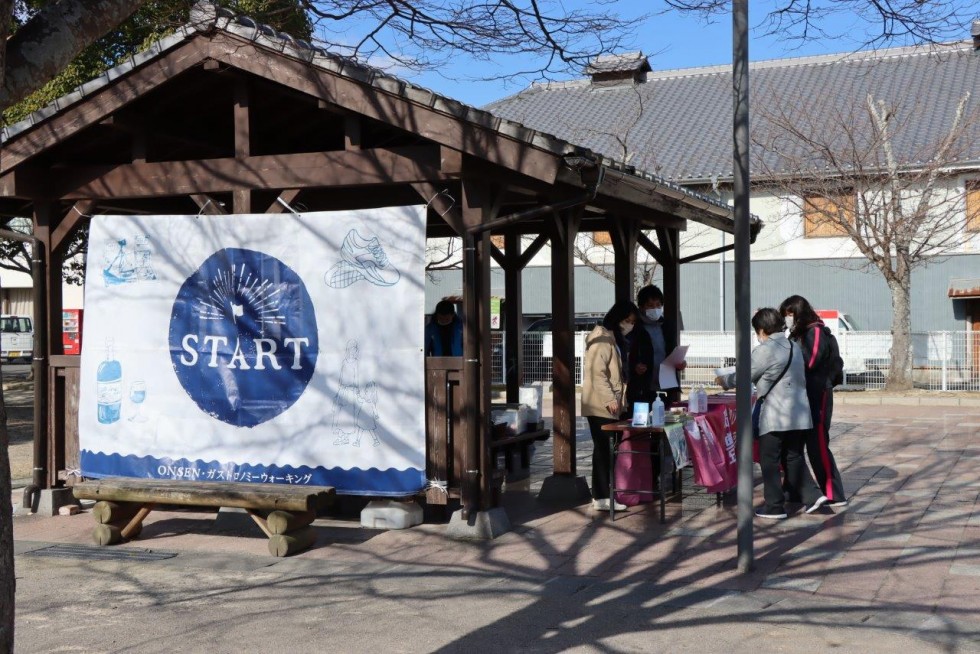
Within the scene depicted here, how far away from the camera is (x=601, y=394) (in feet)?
30.4

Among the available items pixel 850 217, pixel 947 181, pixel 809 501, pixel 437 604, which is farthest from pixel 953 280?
pixel 437 604

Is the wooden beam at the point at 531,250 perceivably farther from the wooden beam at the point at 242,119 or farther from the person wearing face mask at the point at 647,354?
Result: the wooden beam at the point at 242,119

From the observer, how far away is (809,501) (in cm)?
912

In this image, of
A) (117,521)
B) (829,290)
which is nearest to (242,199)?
(117,521)

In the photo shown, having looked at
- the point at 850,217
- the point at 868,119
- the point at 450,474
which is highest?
the point at 868,119

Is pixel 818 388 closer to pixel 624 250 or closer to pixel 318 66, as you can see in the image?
pixel 624 250

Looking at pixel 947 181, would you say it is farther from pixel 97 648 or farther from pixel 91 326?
pixel 97 648

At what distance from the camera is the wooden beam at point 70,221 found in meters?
9.66

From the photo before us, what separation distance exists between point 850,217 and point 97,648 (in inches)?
Result: 929

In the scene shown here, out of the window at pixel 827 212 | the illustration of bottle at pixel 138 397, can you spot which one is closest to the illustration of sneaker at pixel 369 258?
the illustration of bottle at pixel 138 397

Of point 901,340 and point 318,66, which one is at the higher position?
point 318,66

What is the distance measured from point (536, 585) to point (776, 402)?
307 cm

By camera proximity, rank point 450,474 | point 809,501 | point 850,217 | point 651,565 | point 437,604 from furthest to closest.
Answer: point 850,217
point 809,501
point 450,474
point 651,565
point 437,604

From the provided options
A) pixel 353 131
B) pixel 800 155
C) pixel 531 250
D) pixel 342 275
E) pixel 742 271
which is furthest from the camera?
pixel 800 155
